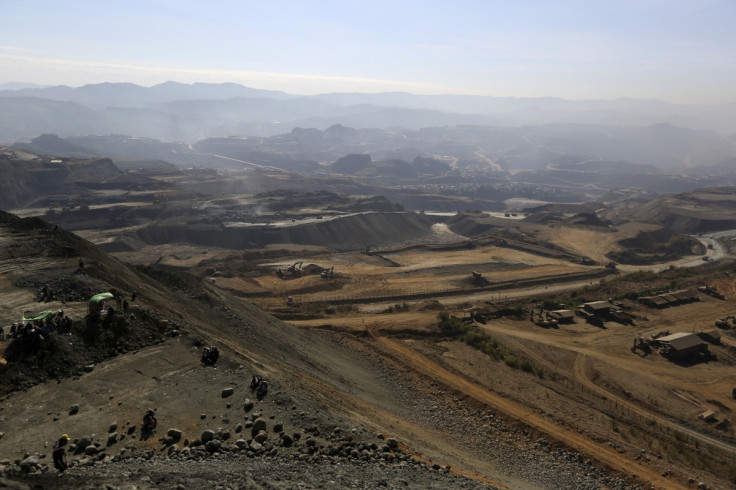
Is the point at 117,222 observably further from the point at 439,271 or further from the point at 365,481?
the point at 365,481

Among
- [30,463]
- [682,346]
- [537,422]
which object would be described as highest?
[30,463]

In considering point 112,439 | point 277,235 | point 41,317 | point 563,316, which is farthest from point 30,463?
point 277,235

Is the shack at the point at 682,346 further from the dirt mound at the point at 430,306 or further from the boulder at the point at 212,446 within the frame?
the boulder at the point at 212,446

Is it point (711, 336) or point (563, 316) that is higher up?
point (711, 336)

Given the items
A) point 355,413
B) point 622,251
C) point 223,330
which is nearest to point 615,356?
point 355,413

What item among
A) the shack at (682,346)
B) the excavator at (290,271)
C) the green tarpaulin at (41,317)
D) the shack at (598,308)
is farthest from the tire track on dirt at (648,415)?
the excavator at (290,271)

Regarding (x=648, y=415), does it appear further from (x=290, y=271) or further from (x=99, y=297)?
(x=290, y=271)
